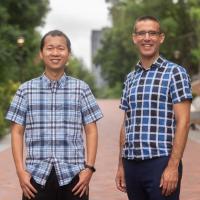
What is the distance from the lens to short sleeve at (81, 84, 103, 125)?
3.71 metres

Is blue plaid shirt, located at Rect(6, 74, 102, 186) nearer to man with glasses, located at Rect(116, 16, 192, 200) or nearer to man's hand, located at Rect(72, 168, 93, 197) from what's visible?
man's hand, located at Rect(72, 168, 93, 197)

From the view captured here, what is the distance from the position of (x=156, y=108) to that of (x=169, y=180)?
17.0 inches

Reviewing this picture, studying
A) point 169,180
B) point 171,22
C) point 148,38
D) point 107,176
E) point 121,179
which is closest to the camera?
point 169,180

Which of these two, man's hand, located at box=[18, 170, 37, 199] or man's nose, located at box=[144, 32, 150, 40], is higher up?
man's nose, located at box=[144, 32, 150, 40]

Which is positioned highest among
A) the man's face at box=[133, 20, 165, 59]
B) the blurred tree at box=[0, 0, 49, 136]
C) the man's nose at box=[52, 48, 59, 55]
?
the blurred tree at box=[0, 0, 49, 136]

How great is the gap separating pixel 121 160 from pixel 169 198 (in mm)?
456

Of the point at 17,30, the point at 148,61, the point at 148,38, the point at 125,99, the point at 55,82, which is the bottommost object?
the point at 125,99

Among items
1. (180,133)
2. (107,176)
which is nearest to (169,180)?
(180,133)

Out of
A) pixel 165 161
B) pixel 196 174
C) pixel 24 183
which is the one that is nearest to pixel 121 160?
pixel 165 161

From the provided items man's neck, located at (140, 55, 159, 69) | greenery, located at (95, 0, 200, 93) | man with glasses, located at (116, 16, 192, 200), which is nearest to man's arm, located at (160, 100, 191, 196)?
man with glasses, located at (116, 16, 192, 200)

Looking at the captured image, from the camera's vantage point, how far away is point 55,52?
3713 mm

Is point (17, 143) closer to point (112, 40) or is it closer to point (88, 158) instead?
point (88, 158)

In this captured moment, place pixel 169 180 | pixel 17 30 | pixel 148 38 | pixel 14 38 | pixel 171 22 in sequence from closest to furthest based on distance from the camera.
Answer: pixel 169 180
pixel 148 38
pixel 14 38
pixel 17 30
pixel 171 22

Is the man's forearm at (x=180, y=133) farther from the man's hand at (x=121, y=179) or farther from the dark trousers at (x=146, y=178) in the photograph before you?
the man's hand at (x=121, y=179)
